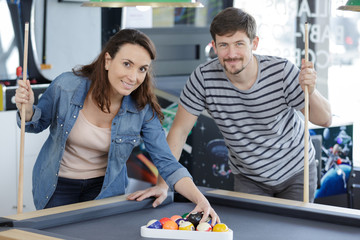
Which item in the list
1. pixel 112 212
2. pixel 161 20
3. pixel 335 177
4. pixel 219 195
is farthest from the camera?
pixel 161 20

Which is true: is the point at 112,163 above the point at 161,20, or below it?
below

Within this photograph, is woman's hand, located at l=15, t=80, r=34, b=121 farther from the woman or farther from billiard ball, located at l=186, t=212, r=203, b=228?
billiard ball, located at l=186, t=212, r=203, b=228

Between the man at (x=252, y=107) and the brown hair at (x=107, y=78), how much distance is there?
245mm

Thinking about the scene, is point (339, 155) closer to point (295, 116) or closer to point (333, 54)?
point (333, 54)

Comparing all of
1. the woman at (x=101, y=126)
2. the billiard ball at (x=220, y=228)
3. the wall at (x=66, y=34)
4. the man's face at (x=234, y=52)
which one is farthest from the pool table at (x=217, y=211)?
the wall at (x=66, y=34)

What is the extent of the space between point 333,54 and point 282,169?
1827 millimetres

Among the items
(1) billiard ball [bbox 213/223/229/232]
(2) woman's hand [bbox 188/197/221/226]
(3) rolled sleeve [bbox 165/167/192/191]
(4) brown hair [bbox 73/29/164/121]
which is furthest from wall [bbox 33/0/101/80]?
(1) billiard ball [bbox 213/223/229/232]

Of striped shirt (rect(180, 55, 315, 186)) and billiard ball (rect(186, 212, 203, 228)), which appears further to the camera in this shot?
striped shirt (rect(180, 55, 315, 186))

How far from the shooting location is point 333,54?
14.2 ft

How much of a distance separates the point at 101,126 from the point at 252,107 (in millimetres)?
651

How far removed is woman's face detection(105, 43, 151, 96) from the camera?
2.38m

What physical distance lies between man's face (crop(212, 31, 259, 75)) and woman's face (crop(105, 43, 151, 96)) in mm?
321

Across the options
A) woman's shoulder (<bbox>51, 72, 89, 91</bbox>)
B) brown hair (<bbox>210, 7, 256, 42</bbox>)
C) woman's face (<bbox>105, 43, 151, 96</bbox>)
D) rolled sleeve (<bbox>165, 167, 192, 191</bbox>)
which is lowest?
rolled sleeve (<bbox>165, 167, 192, 191</bbox>)

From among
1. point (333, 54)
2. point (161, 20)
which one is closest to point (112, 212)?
point (333, 54)
